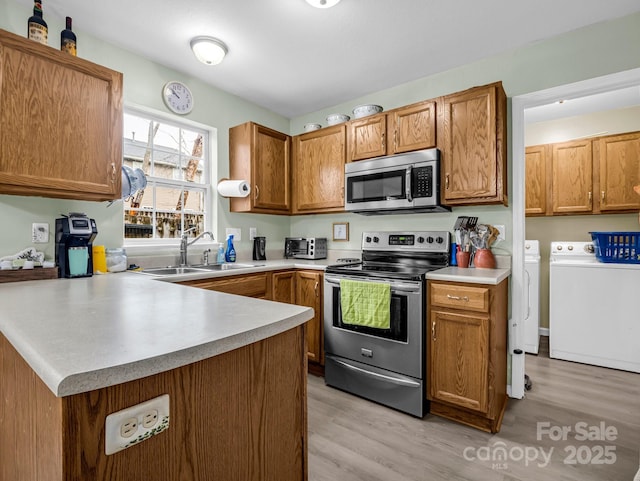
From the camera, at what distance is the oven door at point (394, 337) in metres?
2.08

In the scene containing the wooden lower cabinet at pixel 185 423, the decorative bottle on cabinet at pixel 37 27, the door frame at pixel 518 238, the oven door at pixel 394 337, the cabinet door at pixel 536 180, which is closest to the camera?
the wooden lower cabinet at pixel 185 423

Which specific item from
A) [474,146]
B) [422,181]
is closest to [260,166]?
[422,181]

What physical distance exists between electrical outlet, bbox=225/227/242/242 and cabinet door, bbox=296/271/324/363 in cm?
81

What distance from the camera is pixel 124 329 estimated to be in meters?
0.80

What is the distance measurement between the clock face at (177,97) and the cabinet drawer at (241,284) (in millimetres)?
1459

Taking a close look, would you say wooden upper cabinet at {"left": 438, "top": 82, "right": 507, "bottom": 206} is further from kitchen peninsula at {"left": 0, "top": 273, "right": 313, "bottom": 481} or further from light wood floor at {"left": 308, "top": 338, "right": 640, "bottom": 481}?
kitchen peninsula at {"left": 0, "top": 273, "right": 313, "bottom": 481}

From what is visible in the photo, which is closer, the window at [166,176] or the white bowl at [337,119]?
the window at [166,176]

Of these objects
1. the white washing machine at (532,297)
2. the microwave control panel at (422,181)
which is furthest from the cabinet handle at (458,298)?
Answer: the white washing machine at (532,297)

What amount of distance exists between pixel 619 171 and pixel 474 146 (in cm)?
209

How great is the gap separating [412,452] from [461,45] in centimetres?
263

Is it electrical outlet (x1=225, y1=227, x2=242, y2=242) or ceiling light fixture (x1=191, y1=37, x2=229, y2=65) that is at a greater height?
ceiling light fixture (x1=191, y1=37, x2=229, y2=65)

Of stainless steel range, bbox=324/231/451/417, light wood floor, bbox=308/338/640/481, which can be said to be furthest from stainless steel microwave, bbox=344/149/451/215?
light wood floor, bbox=308/338/640/481

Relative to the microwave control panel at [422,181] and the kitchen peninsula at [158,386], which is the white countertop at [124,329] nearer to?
Result: the kitchen peninsula at [158,386]

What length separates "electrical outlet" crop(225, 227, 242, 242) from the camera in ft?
10.2
